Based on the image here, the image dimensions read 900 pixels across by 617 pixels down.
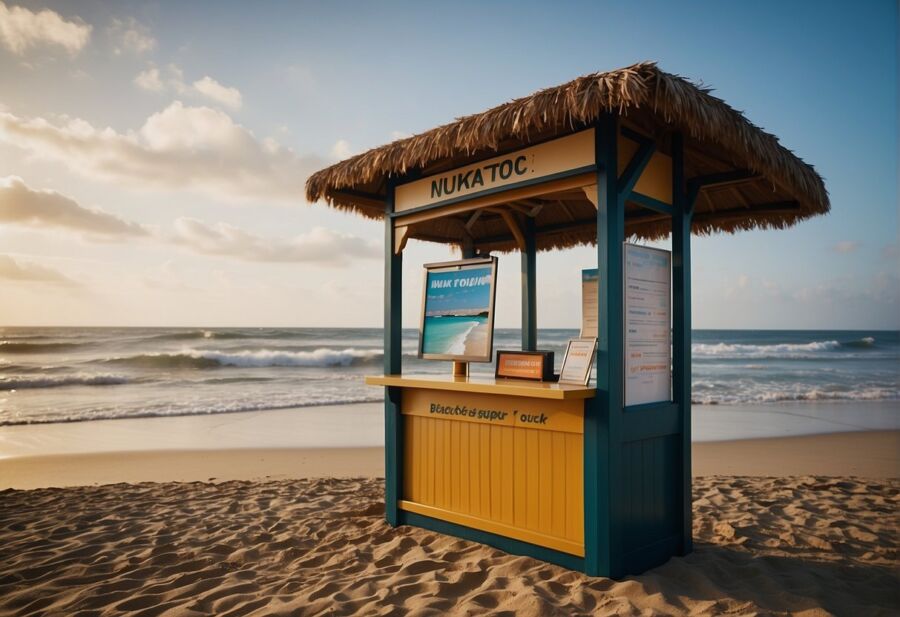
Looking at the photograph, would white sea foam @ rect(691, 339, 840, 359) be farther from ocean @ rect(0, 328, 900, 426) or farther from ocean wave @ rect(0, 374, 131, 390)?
ocean wave @ rect(0, 374, 131, 390)

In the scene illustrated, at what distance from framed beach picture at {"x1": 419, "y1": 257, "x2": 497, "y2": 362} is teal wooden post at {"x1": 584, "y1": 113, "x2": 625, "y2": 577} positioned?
953 mm

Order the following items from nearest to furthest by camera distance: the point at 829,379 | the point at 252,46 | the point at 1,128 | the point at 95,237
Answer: the point at 252,46, the point at 1,128, the point at 829,379, the point at 95,237

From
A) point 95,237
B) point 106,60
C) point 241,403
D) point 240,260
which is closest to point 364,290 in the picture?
point 240,260

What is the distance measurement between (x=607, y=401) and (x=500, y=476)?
0.96 metres

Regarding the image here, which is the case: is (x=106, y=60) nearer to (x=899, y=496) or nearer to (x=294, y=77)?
(x=294, y=77)

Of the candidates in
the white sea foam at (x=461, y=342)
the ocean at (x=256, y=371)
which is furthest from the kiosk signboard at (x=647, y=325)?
the ocean at (x=256, y=371)

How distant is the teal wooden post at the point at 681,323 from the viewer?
3611mm

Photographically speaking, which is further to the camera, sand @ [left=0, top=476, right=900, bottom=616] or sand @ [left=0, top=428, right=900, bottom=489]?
sand @ [left=0, top=428, right=900, bottom=489]

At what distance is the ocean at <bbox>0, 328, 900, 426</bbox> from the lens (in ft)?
44.7

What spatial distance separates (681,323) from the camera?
3621 millimetres

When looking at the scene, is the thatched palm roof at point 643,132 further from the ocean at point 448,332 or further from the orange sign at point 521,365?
the orange sign at point 521,365

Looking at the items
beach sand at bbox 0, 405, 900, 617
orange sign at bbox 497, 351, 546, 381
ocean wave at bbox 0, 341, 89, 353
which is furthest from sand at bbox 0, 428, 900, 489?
ocean wave at bbox 0, 341, 89, 353

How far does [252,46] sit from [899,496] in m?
10.2

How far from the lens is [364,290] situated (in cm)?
3047
